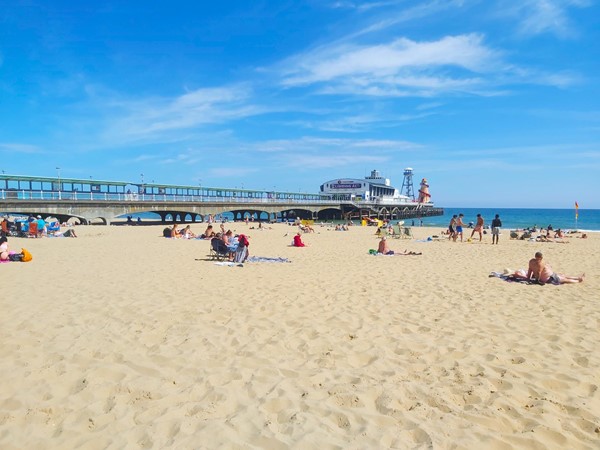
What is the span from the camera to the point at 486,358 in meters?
4.49

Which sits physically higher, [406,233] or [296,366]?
[406,233]

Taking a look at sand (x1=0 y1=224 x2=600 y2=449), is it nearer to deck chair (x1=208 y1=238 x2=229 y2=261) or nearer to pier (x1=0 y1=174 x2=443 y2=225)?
deck chair (x1=208 y1=238 x2=229 y2=261)

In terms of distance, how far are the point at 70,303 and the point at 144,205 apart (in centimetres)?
3262

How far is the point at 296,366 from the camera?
4.25 meters

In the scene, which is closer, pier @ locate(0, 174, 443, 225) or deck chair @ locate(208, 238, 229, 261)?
deck chair @ locate(208, 238, 229, 261)

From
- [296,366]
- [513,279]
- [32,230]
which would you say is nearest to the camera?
[296,366]

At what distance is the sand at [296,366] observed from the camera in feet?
10.0

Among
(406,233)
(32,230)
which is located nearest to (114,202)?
(32,230)

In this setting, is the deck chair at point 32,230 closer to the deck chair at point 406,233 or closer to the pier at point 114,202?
the pier at point 114,202

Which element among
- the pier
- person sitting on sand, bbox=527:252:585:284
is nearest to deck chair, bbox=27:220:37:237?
the pier

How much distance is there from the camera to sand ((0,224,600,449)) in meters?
3.05

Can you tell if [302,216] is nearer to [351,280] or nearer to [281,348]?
[351,280]

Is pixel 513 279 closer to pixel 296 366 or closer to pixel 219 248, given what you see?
pixel 296 366

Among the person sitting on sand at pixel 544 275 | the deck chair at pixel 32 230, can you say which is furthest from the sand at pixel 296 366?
the deck chair at pixel 32 230
